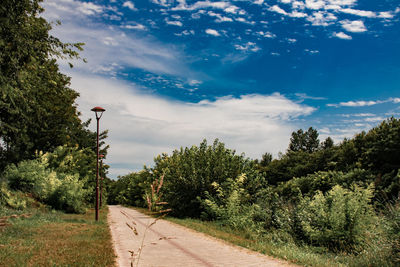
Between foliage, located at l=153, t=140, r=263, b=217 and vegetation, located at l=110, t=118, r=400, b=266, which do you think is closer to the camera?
vegetation, located at l=110, t=118, r=400, b=266

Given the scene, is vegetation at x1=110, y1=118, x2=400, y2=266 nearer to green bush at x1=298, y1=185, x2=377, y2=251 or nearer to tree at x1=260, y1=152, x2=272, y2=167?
green bush at x1=298, y1=185, x2=377, y2=251

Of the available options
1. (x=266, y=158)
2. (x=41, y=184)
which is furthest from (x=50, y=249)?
(x=266, y=158)

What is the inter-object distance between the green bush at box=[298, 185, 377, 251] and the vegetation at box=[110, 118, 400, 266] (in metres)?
0.03

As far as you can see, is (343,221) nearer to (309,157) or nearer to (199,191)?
(199,191)

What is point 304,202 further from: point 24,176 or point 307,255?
point 24,176

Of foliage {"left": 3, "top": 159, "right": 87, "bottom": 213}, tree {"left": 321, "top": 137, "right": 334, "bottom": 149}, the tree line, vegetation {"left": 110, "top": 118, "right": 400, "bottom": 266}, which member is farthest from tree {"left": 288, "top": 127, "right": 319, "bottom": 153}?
foliage {"left": 3, "top": 159, "right": 87, "bottom": 213}

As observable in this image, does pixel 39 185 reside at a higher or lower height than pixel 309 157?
lower

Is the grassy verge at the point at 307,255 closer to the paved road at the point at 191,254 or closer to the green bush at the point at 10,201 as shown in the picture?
the paved road at the point at 191,254

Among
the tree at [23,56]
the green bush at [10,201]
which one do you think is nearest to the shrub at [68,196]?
the green bush at [10,201]

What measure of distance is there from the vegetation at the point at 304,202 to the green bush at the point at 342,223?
0.11ft

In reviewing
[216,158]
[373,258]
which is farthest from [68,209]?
[373,258]

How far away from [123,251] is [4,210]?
39.4 feet

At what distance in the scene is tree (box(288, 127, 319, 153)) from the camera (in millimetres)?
83500

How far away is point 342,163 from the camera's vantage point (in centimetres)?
3475
